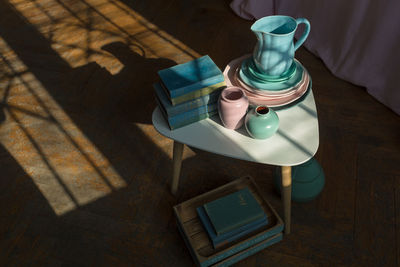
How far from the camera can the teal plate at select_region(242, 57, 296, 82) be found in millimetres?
1226

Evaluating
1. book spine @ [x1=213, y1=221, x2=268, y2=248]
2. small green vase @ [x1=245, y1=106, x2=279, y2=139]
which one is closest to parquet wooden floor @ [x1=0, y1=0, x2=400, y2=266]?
book spine @ [x1=213, y1=221, x2=268, y2=248]

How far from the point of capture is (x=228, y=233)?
1.25 meters

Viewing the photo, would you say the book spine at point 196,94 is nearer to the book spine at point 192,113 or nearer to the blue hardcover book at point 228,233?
the book spine at point 192,113

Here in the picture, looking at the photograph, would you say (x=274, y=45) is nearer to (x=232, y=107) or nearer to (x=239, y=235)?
(x=232, y=107)

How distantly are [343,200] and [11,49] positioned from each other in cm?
197

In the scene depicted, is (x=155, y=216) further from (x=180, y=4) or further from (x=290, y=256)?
(x=180, y=4)

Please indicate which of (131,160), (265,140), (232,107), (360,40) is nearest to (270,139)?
(265,140)

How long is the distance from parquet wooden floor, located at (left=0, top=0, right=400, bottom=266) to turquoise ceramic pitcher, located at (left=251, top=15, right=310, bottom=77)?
0.52 m

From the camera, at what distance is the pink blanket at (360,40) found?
1678 mm

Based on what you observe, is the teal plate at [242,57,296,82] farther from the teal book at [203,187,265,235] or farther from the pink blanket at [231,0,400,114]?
the pink blanket at [231,0,400,114]

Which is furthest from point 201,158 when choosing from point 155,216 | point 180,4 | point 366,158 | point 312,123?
point 180,4

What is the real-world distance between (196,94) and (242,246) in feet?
1.70

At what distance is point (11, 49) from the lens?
225 centimetres

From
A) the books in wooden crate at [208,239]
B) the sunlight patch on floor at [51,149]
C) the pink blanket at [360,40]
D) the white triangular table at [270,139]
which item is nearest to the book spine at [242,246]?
the books in wooden crate at [208,239]
